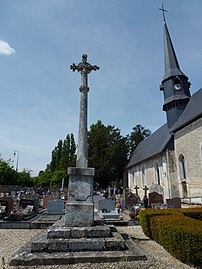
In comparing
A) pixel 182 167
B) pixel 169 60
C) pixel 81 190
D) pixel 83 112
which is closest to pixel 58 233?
pixel 81 190

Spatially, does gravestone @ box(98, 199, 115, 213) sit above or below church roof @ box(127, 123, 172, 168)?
below

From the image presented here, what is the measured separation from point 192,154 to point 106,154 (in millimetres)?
18450

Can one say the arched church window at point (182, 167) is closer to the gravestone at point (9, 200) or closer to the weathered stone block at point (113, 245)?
the gravestone at point (9, 200)

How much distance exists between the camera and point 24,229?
8.25 metres

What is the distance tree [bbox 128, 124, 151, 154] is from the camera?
42.2 m

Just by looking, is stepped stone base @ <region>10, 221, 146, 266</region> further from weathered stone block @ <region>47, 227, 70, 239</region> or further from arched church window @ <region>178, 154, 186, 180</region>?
arched church window @ <region>178, 154, 186, 180</region>

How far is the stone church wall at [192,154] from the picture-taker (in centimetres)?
1466

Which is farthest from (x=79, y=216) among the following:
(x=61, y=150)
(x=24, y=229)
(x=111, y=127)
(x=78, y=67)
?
(x=61, y=150)

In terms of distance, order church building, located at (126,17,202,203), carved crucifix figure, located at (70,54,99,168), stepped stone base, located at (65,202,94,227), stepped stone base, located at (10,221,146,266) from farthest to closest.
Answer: church building, located at (126,17,202,203) < carved crucifix figure, located at (70,54,99,168) < stepped stone base, located at (65,202,94,227) < stepped stone base, located at (10,221,146,266)

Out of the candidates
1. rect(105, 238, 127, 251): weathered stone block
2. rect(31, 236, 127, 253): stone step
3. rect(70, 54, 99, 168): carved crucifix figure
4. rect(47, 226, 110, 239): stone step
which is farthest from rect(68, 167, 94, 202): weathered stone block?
rect(105, 238, 127, 251): weathered stone block

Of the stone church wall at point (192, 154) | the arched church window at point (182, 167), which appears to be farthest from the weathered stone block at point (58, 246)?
the arched church window at point (182, 167)

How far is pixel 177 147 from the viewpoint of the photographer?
1798 cm

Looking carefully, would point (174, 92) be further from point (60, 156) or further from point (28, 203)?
point (60, 156)

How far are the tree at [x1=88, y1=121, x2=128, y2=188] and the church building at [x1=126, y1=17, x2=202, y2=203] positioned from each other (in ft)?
23.4
